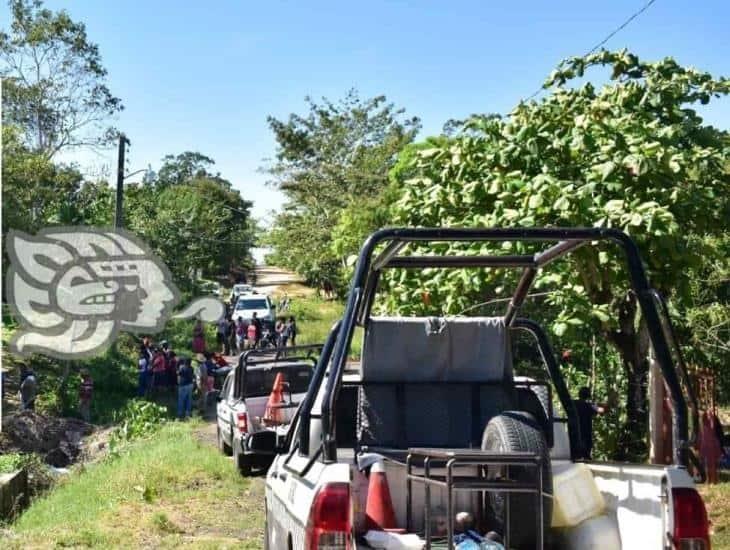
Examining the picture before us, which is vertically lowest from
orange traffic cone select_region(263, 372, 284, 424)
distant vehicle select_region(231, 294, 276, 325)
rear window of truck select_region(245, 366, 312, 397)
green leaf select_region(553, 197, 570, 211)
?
orange traffic cone select_region(263, 372, 284, 424)

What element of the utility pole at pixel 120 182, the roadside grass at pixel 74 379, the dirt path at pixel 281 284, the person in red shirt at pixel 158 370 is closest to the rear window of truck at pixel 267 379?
the roadside grass at pixel 74 379

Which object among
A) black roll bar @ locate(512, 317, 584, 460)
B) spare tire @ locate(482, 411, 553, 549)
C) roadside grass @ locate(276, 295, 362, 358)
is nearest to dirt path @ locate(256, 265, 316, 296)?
roadside grass @ locate(276, 295, 362, 358)

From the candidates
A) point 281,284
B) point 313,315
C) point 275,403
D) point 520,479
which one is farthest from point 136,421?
point 281,284

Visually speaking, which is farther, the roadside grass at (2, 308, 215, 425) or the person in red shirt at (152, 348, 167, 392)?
the person in red shirt at (152, 348, 167, 392)

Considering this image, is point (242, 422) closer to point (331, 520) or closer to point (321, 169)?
point (331, 520)

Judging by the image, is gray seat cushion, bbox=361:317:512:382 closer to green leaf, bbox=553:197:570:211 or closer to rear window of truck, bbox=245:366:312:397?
green leaf, bbox=553:197:570:211

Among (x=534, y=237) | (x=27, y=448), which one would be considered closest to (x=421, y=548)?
(x=534, y=237)

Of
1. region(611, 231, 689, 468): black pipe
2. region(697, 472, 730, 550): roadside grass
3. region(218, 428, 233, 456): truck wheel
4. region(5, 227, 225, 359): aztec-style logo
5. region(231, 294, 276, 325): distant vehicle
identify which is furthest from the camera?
region(231, 294, 276, 325): distant vehicle

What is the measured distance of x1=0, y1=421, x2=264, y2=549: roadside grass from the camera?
10.1 metres

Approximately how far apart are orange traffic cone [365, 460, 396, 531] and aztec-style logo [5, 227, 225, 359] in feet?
80.8

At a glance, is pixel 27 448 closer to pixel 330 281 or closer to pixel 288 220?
pixel 288 220

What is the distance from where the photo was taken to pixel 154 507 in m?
12.0

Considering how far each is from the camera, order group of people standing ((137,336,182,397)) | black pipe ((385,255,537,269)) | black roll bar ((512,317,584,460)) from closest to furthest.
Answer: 1. black pipe ((385,255,537,269))
2. black roll bar ((512,317,584,460))
3. group of people standing ((137,336,182,397))

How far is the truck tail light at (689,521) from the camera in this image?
4414 millimetres
